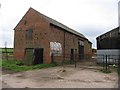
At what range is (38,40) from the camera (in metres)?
24.0

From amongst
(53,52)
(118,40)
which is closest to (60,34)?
(53,52)

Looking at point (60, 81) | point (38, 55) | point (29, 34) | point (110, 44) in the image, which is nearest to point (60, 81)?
point (60, 81)

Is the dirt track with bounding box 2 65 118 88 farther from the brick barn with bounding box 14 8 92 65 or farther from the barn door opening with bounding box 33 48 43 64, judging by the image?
the brick barn with bounding box 14 8 92 65

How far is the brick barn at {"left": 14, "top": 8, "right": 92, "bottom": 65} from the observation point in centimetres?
2330

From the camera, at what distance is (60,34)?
26375mm

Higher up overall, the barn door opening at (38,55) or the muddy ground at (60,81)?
the barn door opening at (38,55)

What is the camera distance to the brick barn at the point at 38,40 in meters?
23.3

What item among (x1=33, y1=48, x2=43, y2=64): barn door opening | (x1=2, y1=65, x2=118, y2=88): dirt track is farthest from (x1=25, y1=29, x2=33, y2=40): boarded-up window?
(x1=2, y1=65, x2=118, y2=88): dirt track

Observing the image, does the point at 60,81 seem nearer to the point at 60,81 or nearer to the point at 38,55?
the point at 60,81

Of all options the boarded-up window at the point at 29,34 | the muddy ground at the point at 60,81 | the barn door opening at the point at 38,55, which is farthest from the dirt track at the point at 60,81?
the boarded-up window at the point at 29,34

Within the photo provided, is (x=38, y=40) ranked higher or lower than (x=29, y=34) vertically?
lower

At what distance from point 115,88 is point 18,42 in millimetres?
18673

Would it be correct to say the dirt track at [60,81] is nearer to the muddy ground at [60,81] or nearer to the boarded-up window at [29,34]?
the muddy ground at [60,81]

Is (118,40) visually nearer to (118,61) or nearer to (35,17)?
(118,61)
